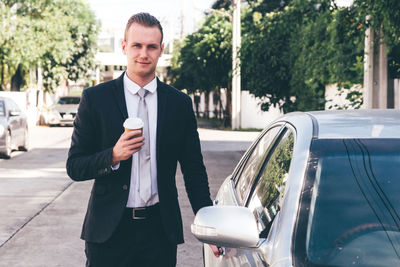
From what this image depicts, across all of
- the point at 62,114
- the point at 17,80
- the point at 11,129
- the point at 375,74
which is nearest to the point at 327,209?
the point at 375,74

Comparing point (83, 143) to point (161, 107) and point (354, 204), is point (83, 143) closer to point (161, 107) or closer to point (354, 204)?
point (161, 107)

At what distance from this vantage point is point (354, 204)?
8.56ft

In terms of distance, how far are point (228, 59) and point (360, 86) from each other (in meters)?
18.6

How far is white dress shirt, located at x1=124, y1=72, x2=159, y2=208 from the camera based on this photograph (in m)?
3.14

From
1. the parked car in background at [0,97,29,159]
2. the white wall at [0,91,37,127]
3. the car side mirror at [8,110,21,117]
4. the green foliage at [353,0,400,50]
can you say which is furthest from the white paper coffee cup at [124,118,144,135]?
the white wall at [0,91,37,127]

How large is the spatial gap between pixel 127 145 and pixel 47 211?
654 cm

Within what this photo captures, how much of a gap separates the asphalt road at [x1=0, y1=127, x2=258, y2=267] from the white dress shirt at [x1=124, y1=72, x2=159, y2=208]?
10.8ft

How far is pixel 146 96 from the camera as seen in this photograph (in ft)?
10.8

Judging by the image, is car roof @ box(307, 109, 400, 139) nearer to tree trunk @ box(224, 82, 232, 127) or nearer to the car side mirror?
the car side mirror

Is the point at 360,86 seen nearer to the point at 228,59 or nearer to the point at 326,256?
the point at 326,256

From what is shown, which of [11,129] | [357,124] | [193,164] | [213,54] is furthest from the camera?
[213,54]

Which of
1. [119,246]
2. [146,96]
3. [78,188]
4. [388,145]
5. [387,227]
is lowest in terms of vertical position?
→ [78,188]

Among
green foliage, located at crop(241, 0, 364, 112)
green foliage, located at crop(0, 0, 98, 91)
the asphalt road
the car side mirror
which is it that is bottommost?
the asphalt road

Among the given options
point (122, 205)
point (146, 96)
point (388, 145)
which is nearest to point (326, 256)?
point (388, 145)
